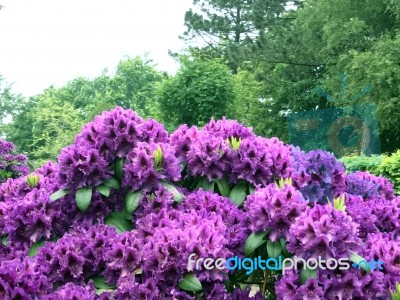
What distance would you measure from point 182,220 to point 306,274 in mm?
659

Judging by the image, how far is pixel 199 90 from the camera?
1752 centimetres

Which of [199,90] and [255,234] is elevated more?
[199,90]

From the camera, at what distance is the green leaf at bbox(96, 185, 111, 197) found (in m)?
3.11

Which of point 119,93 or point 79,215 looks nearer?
point 79,215

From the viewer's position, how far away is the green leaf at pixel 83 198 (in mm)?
3109

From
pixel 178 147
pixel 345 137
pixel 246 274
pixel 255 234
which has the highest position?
pixel 345 137

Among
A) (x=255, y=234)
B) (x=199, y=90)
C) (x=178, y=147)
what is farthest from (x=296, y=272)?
(x=199, y=90)

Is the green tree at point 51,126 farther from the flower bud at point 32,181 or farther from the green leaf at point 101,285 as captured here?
the green leaf at point 101,285

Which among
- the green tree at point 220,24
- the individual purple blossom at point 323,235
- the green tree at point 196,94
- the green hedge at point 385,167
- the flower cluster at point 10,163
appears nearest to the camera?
the individual purple blossom at point 323,235

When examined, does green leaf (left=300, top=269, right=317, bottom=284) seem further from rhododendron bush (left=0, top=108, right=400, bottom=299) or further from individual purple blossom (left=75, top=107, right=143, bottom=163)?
individual purple blossom (left=75, top=107, right=143, bottom=163)

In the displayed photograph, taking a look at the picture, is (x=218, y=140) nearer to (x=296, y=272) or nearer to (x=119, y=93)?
(x=296, y=272)

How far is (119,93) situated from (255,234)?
40.1m

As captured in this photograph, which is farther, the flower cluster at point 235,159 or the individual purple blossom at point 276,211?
the flower cluster at point 235,159

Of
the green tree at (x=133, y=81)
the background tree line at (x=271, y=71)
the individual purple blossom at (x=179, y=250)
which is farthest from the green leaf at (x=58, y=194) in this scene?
the green tree at (x=133, y=81)
